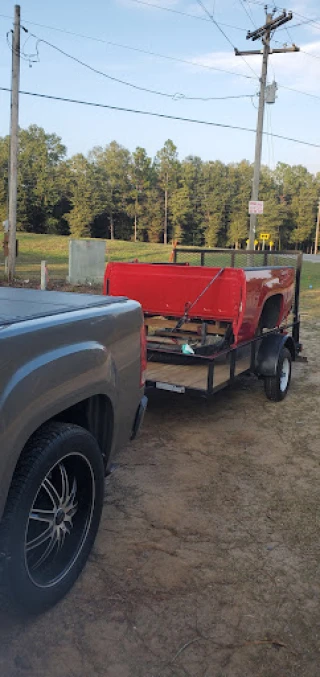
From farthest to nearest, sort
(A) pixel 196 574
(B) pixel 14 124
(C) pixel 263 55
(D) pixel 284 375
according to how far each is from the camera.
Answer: (C) pixel 263 55 < (B) pixel 14 124 < (D) pixel 284 375 < (A) pixel 196 574

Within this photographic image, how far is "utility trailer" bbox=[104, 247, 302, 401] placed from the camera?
5.44 meters

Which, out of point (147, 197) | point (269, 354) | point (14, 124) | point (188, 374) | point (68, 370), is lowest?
point (188, 374)

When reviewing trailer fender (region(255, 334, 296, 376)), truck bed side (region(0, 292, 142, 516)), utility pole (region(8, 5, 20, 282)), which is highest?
utility pole (region(8, 5, 20, 282))

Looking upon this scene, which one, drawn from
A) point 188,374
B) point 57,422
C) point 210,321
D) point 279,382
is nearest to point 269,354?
point 279,382

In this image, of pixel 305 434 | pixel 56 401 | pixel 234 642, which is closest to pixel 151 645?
pixel 234 642

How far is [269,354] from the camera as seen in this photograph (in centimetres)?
613

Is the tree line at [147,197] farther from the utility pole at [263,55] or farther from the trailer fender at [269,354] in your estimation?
the trailer fender at [269,354]

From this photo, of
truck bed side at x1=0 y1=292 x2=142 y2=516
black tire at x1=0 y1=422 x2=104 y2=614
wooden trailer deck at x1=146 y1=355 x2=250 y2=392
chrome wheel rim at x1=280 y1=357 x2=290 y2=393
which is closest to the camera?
truck bed side at x1=0 y1=292 x2=142 y2=516

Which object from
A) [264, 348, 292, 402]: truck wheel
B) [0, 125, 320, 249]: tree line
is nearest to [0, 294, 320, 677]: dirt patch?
[264, 348, 292, 402]: truck wheel

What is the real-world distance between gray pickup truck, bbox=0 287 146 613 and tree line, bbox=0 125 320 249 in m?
73.9

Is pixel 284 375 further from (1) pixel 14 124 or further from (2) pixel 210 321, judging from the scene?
(1) pixel 14 124

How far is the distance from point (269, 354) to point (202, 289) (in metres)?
1.12

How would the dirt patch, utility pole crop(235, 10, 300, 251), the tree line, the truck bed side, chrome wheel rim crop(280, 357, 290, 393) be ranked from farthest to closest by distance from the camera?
the tree line < utility pole crop(235, 10, 300, 251) < chrome wheel rim crop(280, 357, 290, 393) < the dirt patch < the truck bed side

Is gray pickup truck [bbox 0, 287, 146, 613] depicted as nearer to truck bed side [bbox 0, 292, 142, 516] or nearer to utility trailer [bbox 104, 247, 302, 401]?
truck bed side [bbox 0, 292, 142, 516]
